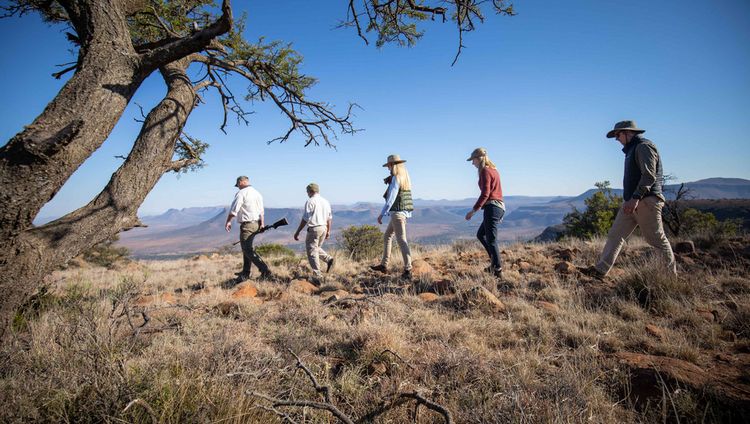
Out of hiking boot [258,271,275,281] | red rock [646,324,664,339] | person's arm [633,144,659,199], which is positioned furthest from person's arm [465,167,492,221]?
hiking boot [258,271,275,281]

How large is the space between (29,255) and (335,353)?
2274 millimetres

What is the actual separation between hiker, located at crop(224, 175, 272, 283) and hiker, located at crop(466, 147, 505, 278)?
4447 millimetres

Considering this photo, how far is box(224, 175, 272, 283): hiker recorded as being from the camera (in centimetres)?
619

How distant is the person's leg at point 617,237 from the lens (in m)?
4.29

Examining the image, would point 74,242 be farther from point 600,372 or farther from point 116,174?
point 600,372

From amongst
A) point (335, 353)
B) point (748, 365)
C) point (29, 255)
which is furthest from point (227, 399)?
point (748, 365)

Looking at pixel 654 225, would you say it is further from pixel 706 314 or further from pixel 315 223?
pixel 315 223

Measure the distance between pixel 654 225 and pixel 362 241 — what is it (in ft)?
33.3

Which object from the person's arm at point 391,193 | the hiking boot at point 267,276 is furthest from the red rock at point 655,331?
the hiking boot at point 267,276

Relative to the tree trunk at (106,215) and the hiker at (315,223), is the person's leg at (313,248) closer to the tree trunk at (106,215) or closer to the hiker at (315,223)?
the hiker at (315,223)

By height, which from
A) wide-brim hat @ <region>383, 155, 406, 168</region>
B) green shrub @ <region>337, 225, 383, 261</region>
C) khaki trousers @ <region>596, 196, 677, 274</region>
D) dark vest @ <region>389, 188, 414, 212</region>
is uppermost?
wide-brim hat @ <region>383, 155, 406, 168</region>

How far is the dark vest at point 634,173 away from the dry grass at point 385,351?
106cm

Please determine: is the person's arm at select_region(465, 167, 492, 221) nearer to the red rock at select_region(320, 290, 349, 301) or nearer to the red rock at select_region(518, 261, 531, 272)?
the red rock at select_region(518, 261, 531, 272)

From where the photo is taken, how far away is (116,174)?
2.44m
